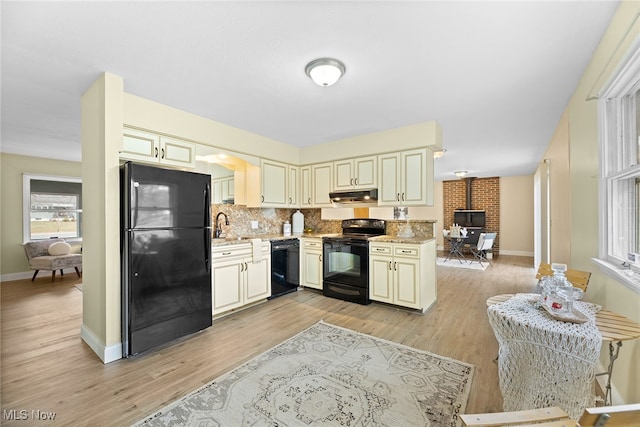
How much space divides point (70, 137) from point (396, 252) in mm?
5299

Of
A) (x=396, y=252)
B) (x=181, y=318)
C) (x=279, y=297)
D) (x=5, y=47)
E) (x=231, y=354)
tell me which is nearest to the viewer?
(x=5, y=47)

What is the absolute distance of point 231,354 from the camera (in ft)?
8.12

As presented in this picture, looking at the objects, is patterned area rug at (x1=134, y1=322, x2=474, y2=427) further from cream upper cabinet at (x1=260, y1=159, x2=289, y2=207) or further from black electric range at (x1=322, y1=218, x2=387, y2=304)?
cream upper cabinet at (x1=260, y1=159, x2=289, y2=207)

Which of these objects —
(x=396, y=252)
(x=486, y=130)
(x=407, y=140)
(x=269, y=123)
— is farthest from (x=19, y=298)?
(x=486, y=130)

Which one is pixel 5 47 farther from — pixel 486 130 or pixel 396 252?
pixel 486 130

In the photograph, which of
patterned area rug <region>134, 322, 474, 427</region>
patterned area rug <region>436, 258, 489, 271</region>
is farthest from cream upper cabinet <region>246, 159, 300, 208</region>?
patterned area rug <region>436, 258, 489, 271</region>

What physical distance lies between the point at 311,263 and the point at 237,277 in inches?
52.5

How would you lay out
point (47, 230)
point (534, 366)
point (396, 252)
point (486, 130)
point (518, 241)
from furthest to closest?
point (518, 241) → point (47, 230) → point (486, 130) → point (396, 252) → point (534, 366)

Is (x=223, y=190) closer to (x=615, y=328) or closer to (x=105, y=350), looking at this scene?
(x=105, y=350)

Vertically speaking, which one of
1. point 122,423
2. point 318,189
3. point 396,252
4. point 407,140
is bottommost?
point 122,423

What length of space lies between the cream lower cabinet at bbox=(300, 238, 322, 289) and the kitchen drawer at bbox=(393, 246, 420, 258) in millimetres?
1254

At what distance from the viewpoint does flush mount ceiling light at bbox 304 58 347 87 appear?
212cm

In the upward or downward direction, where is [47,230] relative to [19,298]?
upward

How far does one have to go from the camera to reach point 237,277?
11.2 ft
